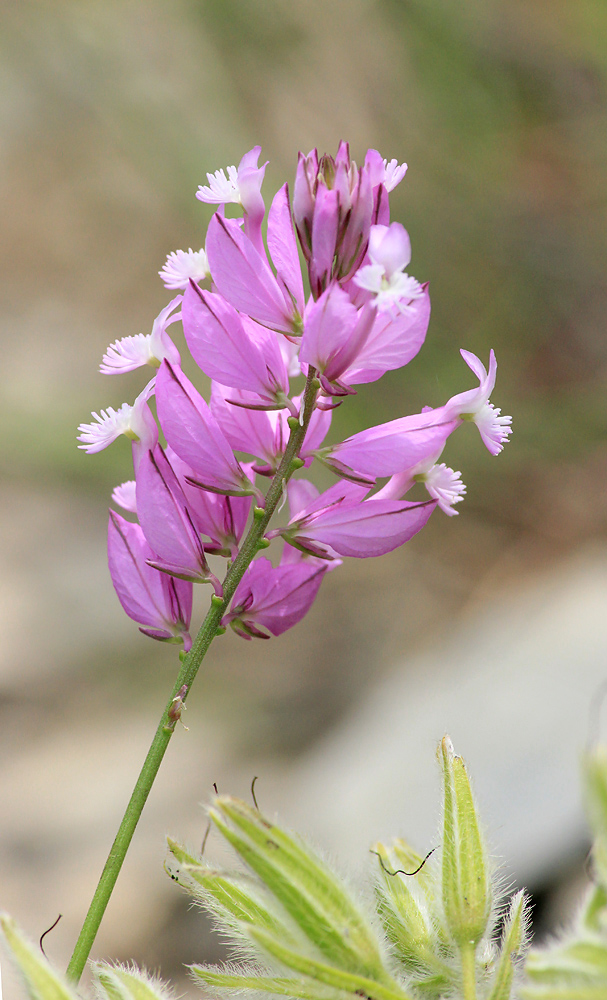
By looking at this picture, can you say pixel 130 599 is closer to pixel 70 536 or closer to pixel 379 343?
pixel 379 343

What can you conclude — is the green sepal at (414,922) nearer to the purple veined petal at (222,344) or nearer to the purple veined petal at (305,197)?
the purple veined petal at (222,344)

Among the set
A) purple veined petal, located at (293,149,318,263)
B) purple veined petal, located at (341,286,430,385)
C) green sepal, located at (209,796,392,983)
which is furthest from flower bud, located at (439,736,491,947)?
purple veined petal, located at (293,149,318,263)

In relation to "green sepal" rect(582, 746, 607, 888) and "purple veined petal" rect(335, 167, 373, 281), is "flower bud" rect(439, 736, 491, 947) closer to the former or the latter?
"green sepal" rect(582, 746, 607, 888)

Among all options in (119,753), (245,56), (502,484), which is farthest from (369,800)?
(245,56)

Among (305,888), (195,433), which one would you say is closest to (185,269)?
(195,433)

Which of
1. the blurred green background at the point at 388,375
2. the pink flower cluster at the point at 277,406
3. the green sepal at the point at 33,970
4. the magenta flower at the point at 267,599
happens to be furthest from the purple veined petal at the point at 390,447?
the blurred green background at the point at 388,375
